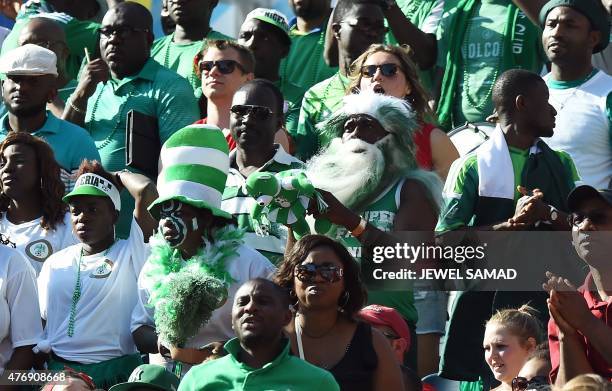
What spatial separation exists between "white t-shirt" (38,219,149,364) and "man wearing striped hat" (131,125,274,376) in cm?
15

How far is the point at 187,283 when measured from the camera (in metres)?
7.95

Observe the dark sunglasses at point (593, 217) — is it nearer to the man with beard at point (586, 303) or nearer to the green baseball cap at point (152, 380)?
the man with beard at point (586, 303)

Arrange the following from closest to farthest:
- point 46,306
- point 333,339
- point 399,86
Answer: point 333,339 < point 46,306 < point 399,86

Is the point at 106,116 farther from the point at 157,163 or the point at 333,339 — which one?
the point at 333,339

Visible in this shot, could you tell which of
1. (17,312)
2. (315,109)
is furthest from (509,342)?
(315,109)

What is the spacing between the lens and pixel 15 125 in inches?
400

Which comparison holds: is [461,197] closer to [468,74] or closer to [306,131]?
[306,131]

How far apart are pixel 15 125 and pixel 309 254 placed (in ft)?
10.5

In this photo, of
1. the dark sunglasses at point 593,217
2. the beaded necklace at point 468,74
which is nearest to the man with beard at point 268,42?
the beaded necklace at point 468,74

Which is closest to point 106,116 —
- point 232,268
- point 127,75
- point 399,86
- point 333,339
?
point 127,75

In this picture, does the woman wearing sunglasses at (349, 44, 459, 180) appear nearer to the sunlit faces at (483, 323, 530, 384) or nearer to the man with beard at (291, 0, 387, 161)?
the man with beard at (291, 0, 387, 161)

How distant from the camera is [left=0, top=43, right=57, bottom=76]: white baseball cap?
33.3 feet

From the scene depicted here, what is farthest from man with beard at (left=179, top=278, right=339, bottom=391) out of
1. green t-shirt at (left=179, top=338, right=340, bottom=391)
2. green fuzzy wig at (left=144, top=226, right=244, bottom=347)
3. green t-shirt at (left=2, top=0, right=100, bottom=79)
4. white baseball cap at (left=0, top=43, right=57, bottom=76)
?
green t-shirt at (left=2, top=0, right=100, bottom=79)

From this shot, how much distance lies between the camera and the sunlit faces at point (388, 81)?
948 cm
